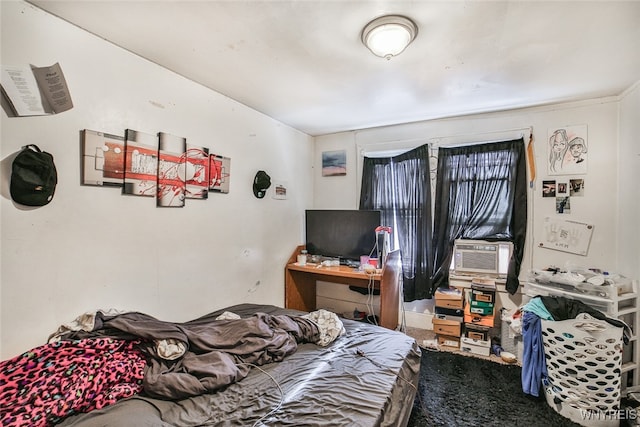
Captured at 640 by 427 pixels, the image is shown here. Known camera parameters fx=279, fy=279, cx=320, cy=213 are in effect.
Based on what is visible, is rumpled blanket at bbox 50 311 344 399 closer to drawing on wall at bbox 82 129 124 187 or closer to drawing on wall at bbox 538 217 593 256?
drawing on wall at bbox 82 129 124 187

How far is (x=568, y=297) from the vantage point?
2172mm

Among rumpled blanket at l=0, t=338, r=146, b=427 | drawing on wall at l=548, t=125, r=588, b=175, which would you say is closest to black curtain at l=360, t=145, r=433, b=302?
drawing on wall at l=548, t=125, r=588, b=175

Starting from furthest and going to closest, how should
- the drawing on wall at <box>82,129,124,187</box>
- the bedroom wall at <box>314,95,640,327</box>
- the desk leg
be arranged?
the desk leg → the bedroom wall at <box>314,95,640,327</box> → the drawing on wall at <box>82,129,124,187</box>

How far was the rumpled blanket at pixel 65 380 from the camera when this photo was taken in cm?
113

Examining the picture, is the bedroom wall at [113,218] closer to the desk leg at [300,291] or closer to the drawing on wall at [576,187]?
the desk leg at [300,291]

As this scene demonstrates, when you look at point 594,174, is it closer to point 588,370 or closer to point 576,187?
point 576,187

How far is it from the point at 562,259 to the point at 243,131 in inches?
132

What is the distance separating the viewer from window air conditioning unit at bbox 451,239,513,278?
288cm

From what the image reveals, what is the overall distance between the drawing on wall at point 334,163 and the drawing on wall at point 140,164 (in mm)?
2260

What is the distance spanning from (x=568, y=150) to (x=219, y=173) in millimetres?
3285

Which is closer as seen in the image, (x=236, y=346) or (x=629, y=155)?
(x=236, y=346)

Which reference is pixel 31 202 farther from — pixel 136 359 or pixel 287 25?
pixel 287 25

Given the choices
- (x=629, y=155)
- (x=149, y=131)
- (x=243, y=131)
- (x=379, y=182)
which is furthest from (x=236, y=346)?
(x=629, y=155)

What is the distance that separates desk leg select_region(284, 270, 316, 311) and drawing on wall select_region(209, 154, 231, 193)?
1310 mm
